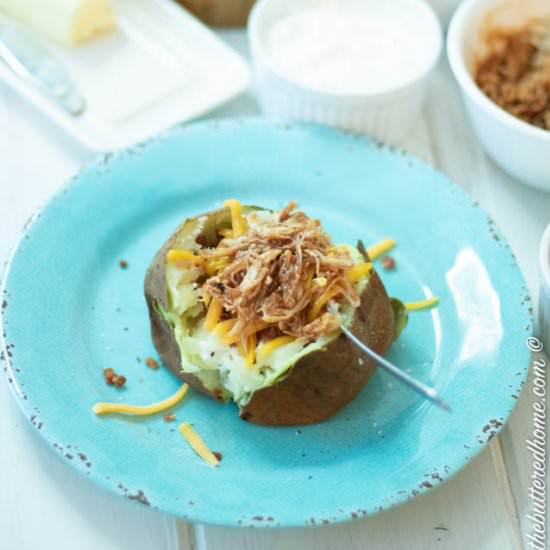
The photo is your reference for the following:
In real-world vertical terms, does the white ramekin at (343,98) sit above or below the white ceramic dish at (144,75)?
below

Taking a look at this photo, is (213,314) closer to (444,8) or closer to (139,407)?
(139,407)

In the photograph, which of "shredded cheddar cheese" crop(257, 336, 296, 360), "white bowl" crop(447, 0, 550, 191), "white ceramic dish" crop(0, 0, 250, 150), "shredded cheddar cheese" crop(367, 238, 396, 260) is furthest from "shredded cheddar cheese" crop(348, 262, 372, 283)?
"white ceramic dish" crop(0, 0, 250, 150)

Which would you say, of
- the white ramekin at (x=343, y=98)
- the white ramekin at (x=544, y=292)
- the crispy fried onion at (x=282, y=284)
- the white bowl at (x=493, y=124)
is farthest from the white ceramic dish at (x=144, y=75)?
the white ramekin at (x=544, y=292)

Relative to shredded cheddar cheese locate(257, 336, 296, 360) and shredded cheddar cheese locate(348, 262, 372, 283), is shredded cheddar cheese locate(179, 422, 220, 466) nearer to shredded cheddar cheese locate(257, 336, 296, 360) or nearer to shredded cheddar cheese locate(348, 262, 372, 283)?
shredded cheddar cheese locate(257, 336, 296, 360)

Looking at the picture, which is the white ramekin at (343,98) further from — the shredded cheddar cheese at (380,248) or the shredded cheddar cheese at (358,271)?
the shredded cheddar cheese at (358,271)

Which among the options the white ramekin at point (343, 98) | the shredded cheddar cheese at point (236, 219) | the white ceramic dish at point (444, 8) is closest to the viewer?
the shredded cheddar cheese at point (236, 219)

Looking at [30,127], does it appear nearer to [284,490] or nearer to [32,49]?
[32,49]

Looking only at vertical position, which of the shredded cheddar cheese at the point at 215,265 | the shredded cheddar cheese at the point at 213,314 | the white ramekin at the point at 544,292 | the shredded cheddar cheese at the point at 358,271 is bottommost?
the white ramekin at the point at 544,292
